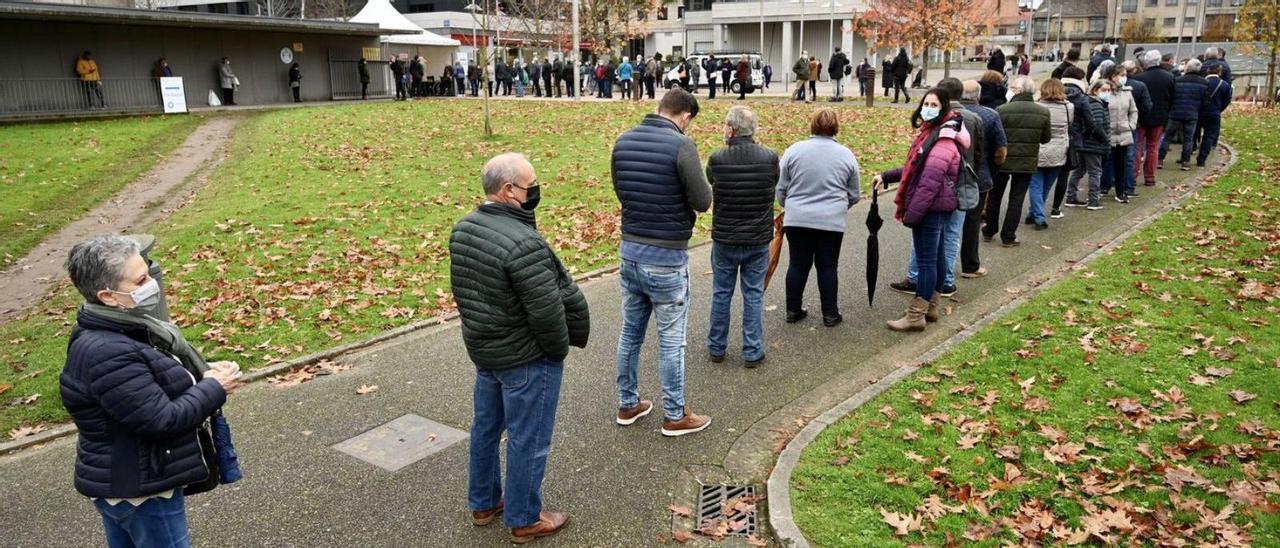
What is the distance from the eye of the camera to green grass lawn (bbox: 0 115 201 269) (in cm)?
1354

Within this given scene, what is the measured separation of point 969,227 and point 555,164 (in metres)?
9.94

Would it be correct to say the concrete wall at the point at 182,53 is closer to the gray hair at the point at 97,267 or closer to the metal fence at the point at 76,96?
the metal fence at the point at 76,96

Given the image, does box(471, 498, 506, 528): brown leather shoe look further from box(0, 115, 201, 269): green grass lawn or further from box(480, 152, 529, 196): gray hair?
box(0, 115, 201, 269): green grass lawn

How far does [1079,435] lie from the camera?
5.52 metres

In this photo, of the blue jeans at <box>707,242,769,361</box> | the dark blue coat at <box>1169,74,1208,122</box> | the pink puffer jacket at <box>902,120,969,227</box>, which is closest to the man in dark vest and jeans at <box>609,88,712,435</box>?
the blue jeans at <box>707,242,769,361</box>

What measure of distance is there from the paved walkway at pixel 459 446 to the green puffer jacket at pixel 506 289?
1124 mm

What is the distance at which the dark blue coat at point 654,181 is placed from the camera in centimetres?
548

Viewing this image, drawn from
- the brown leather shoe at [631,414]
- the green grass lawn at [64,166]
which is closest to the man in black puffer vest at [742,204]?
the brown leather shoe at [631,414]

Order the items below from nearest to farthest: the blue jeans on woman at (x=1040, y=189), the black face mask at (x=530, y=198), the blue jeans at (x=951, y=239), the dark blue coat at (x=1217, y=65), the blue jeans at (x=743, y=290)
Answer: the black face mask at (x=530, y=198) → the blue jeans at (x=743, y=290) → the blue jeans at (x=951, y=239) → the blue jeans on woman at (x=1040, y=189) → the dark blue coat at (x=1217, y=65)

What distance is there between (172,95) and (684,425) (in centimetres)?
2793

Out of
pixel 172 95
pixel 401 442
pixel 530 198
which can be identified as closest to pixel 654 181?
pixel 530 198

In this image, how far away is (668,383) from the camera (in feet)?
19.1

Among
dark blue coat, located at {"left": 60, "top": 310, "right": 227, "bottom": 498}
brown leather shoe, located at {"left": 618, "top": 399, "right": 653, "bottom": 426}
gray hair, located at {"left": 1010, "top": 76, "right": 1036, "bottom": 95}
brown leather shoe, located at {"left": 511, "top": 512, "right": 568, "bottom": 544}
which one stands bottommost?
brown leather shoe, located at {"left": 511, "top": 512, "right": 568, "bottom": 544}

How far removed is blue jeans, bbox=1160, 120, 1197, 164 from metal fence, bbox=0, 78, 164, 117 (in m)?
28.9
